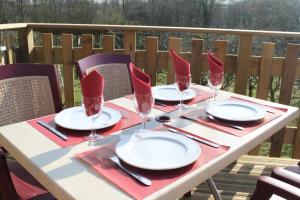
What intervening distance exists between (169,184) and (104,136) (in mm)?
451

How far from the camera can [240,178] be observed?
2.45 metres

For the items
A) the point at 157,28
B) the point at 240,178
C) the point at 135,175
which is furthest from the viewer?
the point at 157,28

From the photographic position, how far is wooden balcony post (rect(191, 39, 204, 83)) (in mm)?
2875

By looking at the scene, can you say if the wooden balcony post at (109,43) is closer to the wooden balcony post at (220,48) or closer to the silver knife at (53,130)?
the wooden balcony post at (220,48)

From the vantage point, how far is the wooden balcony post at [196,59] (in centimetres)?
288

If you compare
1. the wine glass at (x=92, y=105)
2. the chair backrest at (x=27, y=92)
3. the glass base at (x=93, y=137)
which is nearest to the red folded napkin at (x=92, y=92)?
the wine glass at (x=92, y=105)

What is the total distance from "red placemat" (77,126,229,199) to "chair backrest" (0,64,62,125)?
0.82 metres

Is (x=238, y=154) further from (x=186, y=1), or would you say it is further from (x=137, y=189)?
(x=186, y=1)

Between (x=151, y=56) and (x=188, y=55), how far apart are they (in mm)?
340

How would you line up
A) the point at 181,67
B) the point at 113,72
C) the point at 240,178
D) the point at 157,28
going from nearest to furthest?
the point at 181,67
the point at 113,72
the point at 240,178
the point at 157,28

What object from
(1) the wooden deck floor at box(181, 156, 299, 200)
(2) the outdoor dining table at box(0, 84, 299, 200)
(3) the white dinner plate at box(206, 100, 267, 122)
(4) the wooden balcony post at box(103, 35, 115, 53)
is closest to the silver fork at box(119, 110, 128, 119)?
(2) the outdoor dining table at box(0, 84, 299, 200)

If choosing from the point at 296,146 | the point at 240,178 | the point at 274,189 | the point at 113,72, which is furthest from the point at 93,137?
the point at 296,146

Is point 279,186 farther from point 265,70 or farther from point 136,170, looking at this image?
point 265,70

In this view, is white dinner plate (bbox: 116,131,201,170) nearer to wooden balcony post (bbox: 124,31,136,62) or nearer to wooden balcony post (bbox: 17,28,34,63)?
wooden balcony post (bbox: 124,31,136,62)
